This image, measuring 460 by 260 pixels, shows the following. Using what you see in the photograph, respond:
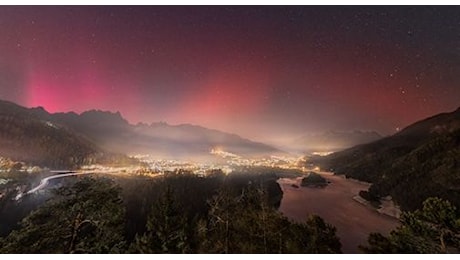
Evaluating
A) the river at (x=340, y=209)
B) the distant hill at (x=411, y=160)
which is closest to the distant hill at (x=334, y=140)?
the distant hill at (x=411, y=160)

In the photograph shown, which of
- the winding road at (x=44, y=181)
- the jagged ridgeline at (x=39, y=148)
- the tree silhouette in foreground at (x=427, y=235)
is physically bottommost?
the tree silhouette in foreground at (x=427, y=235)

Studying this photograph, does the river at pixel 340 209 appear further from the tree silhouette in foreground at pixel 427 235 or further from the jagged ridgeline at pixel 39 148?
the jagged ridgeline at pixel 39 148

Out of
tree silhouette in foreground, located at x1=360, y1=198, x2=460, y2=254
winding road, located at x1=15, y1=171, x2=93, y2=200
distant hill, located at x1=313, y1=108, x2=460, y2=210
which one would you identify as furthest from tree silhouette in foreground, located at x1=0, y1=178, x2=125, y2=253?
distant hill, located at x1=313, y1=108, x2=460, y2=210

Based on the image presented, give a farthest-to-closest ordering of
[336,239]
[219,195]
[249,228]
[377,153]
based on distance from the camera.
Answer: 1. [377,153]
2. [219,195]
3. [249,228]
4. [336,239]

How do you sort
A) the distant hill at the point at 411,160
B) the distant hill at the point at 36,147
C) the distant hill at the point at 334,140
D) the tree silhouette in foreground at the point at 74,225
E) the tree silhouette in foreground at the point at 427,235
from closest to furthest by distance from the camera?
1. the tree silhouette in foreground at the point at 427,235
2. the tree silhouette in foreground at the point at 74,225
3. the distant hill at the point at 411,160
4. the distant hill at the point at 36,147
5. the distant hill at the point at 334,140

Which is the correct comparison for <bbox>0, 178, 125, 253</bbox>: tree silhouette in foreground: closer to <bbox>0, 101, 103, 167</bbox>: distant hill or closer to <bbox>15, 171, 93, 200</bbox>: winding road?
<bbox>15, 171, 93, 200</bbox>: winding road
